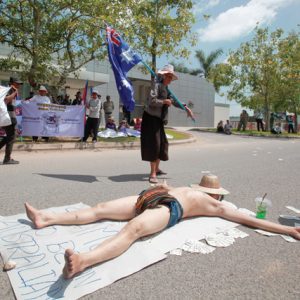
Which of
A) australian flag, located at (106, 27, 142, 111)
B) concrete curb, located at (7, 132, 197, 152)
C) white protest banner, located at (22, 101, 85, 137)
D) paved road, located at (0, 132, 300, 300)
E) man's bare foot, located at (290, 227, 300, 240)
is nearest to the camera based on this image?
paved road, located at (0, 132, 300, 300)

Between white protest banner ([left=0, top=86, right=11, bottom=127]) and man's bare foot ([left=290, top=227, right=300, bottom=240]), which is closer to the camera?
man's bare foot ([left=290, top=227, right=300, bottom=240])

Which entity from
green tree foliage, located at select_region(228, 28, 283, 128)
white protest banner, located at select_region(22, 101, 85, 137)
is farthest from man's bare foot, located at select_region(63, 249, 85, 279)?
green tree foliage, located at select_region(228, 28, 283, 128)

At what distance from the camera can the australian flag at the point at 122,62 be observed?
693 cm

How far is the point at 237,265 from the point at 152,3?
16.5 metres

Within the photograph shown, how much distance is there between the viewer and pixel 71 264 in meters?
→ 2.39

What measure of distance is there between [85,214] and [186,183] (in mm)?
3065

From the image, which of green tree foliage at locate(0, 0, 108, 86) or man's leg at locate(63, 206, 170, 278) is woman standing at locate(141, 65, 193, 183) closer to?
man's leg at locate(63, 206, 170, 278)

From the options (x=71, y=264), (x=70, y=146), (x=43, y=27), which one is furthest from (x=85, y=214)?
(x=43, y=27)

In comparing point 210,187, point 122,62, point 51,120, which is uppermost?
point 122,62

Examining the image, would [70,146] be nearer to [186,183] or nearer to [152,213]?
[186,183]

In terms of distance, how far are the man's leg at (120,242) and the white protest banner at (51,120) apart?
27.6 feet

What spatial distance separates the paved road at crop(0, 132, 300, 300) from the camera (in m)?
2.50

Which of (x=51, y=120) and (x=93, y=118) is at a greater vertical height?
(x=93, y=118)

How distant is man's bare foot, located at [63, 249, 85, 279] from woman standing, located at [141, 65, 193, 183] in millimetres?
3788
